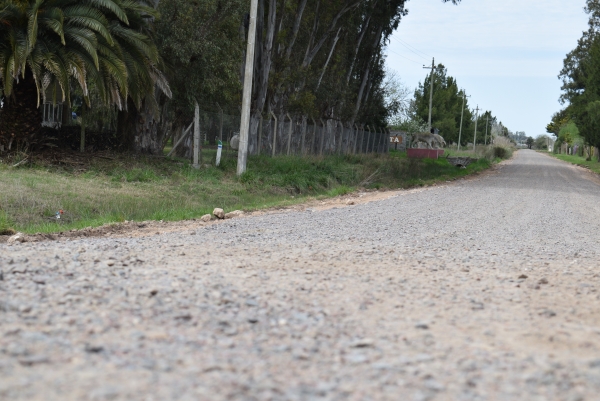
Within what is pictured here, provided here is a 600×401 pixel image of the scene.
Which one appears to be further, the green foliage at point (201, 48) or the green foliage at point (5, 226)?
the green foliage at point (201, 48)

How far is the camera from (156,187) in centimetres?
1856

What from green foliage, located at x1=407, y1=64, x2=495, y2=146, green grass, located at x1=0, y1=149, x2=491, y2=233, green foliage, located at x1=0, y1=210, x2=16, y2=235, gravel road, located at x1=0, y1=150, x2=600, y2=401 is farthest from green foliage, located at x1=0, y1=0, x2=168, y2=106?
green foliage, located at x1=407, y1=64, x2=495, y2=146

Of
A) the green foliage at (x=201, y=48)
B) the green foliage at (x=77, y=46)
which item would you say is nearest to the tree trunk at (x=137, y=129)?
the green foliage at (x=201, y=48)

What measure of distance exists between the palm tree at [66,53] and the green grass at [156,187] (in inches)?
78.6

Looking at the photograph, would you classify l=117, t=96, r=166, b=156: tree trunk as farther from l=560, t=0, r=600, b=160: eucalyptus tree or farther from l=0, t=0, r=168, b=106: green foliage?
l=560, t=0, r=600, b=160: eucalyptus tree

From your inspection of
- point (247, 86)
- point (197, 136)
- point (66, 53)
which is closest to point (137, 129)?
point (197, 136)

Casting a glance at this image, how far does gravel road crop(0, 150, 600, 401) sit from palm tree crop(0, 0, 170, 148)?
32.3 ft

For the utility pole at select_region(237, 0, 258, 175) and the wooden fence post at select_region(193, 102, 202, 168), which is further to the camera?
the wooden fence post at select_region(193, 102, 202, 168)

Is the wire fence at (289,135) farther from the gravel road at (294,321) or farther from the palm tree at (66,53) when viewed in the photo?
the gravel road at (294,321)

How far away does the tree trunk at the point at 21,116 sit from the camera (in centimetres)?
1992

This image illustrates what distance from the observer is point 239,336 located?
16.5ft

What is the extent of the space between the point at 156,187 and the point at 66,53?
14.1ft

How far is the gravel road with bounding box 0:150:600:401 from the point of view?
4.08 metres

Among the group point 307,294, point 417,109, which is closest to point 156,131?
point 307,294
